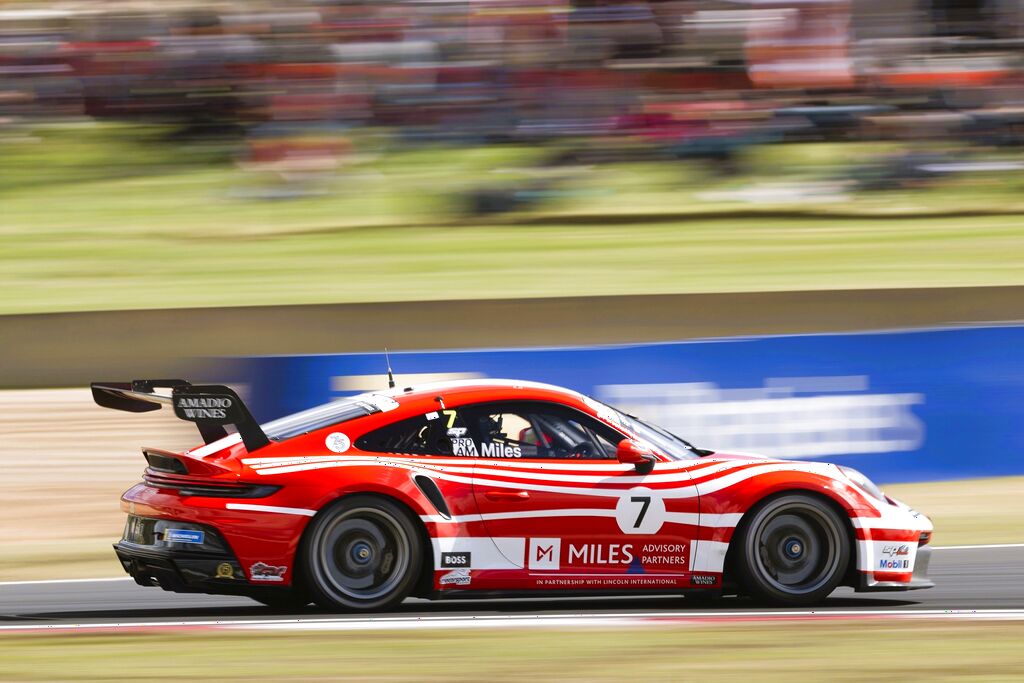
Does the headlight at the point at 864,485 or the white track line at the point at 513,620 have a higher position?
the headlight at the point at 864,485

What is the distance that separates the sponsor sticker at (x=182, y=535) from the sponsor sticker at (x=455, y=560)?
1055mm

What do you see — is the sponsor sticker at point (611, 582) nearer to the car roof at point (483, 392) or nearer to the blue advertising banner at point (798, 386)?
the car roof at point (483, 392)

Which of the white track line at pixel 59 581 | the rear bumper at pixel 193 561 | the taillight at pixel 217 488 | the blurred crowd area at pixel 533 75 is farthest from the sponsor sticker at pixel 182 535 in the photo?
the blurred crowd area at pixel 533 75

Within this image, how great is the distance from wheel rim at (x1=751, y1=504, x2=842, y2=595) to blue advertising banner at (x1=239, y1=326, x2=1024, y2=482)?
3.77 meters

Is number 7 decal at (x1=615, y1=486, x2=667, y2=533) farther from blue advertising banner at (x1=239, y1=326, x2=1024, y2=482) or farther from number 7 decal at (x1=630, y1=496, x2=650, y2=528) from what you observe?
blue advertising banner at (x1=239, y1=326, x2=1024, y2=482)

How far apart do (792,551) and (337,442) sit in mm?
2196

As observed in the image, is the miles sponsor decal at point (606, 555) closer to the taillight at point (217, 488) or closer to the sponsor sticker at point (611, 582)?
the sponsor sticker at point (611, 582)

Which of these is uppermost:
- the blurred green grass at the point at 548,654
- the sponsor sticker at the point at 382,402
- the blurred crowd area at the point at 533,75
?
the blurred crowd area at the point at 533,75

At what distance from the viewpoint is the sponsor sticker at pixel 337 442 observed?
608 centimetres

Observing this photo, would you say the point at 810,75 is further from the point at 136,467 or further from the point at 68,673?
the point at 68,673

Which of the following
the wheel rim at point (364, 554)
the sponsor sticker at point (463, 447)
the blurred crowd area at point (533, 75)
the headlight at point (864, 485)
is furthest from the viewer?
the blurred crowd area at point (533, 75)

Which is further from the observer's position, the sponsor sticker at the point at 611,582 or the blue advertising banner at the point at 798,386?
the blue advertising banner at the point at 798,386

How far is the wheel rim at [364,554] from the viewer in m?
5.97

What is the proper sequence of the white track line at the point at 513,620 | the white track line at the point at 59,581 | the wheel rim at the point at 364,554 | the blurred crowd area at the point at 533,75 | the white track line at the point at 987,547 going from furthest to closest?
the blurred crowd area at the point at 533,75
the white track line at the point at 987,547
the white track line at the point at 59,581
the wheel rim at the point at 364,554
the white track line at the point at 513,620
